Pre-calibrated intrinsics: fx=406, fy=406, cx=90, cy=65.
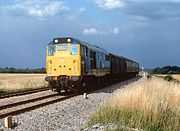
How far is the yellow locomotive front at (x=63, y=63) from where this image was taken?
936 inches

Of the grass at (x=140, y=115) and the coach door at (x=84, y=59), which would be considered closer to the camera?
the grass at (x=140, y=115)

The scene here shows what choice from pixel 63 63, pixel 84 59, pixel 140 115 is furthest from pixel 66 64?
pixel 140 115

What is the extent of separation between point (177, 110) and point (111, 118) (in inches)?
110

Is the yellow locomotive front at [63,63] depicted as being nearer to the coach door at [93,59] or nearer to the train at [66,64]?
the train at [66,64]

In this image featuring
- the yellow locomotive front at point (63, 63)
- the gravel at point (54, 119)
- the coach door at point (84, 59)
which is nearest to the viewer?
the gravel at point (54, 119)

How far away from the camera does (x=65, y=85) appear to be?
23.8m

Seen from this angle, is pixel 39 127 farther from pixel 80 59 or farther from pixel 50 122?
pixel 80 59

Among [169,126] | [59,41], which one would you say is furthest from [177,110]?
[59,41]

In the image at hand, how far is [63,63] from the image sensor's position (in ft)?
79.0

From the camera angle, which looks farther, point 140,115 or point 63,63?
point 63,63

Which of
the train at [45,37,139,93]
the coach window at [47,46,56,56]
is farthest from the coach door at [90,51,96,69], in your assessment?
the coach window at [47,46,56,56]

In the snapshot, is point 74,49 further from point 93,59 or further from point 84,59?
point 93,59

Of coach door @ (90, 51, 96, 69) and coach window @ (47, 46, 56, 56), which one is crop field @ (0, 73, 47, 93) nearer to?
coach window @ (47, 46, 56, 56)

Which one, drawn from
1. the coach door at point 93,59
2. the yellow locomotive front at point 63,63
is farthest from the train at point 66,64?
the coach door at point 93,59
